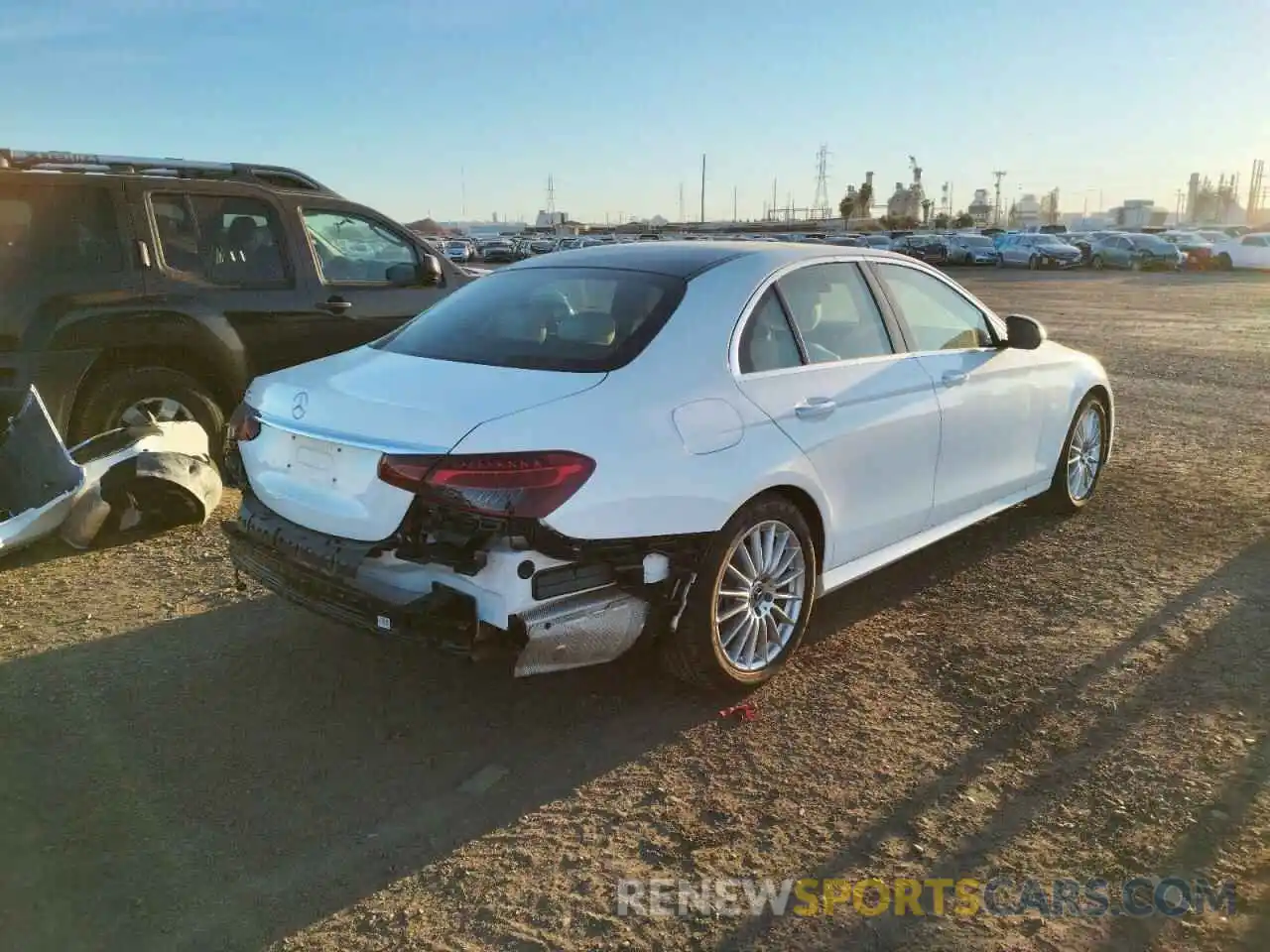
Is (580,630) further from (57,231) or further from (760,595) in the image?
(57,231)

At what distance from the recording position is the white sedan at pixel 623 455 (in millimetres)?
3195

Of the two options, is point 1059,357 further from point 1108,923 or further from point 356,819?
point 356,819

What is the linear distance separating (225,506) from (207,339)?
40.7 inches

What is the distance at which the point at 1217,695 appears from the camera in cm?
391

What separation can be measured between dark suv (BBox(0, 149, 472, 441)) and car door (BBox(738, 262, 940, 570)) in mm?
3807

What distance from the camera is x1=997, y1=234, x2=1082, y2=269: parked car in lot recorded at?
43.0 meters

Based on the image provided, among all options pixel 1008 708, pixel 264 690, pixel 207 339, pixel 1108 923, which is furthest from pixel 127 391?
pixel 1108 923

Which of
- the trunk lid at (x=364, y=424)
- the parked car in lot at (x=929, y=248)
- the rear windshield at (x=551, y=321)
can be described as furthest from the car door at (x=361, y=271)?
the parked car in lot at (x=929, y=248)

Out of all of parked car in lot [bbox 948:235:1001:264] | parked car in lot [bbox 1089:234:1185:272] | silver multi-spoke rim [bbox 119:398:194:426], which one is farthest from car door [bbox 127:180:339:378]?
parked car in lot [bbox 948:235:1001:264]

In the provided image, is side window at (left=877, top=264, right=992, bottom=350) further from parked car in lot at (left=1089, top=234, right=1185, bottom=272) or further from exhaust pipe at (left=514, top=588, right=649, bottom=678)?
parked car in lot at (left=1089, top=234, right=1185, bottom=272)

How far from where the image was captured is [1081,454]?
6.20 m

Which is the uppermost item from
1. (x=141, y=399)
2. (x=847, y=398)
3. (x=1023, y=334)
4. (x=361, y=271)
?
(x=361, y=271)

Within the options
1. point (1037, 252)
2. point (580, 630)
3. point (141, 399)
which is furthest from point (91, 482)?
point (1037, 252)

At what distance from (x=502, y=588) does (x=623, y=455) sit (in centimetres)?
57
